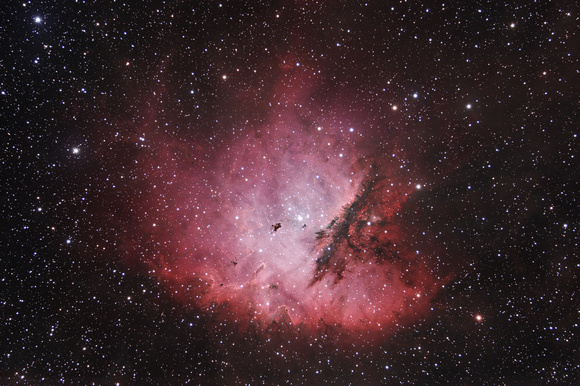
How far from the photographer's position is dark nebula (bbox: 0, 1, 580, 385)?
2188mm

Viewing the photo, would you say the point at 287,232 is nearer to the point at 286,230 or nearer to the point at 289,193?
the point at 286,230

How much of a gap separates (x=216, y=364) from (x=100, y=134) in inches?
120

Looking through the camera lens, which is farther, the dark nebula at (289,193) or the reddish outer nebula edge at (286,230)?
the reddish outer nebula edge at (286,230)

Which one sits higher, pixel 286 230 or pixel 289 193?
pixel 289 193

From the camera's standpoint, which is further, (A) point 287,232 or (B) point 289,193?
(A) point 287,232

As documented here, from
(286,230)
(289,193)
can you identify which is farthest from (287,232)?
(289,193)

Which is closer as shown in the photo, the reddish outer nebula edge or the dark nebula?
the dark nebula

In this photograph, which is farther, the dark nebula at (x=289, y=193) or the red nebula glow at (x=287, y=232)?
the red nebula glow at (x=287, y=232)

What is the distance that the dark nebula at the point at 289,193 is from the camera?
2.19 meters

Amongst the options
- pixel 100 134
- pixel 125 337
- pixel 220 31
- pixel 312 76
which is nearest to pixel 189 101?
pixel 220 31

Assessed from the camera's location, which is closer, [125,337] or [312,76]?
[312,76]

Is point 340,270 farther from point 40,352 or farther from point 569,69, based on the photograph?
point 40,352

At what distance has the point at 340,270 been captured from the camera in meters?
2.81

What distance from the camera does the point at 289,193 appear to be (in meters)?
2.60
